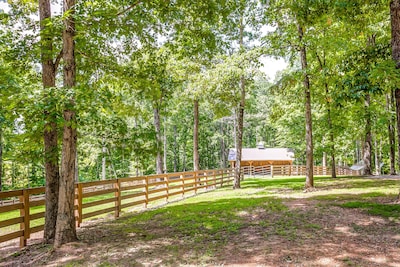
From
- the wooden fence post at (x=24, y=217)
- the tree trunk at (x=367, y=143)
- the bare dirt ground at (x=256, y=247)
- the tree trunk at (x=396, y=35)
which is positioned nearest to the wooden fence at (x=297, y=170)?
the tree trunk at (x=367, y=143)

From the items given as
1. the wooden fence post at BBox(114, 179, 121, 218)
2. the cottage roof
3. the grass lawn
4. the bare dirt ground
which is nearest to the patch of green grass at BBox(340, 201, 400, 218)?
the grass lawn

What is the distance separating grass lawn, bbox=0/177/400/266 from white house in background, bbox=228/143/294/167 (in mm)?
22879

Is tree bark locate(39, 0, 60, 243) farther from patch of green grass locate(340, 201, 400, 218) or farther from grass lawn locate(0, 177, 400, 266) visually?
patch of green grass locate(340, 201, 400, 218)

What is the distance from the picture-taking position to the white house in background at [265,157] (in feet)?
98.7

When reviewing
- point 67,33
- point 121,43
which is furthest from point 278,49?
point 67,33

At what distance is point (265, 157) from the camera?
3034cm

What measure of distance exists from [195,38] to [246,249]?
169 inches

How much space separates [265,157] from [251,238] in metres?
26.2

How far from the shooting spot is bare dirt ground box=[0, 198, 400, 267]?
3790mm

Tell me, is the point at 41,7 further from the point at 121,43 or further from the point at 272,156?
the point at 272,156

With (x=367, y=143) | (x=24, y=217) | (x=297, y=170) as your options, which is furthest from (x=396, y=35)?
(x=297, y=170)

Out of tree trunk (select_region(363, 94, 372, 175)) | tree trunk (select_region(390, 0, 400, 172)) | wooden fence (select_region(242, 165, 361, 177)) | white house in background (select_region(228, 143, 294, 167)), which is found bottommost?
wooden fence (select_region(242, 165, 361, 177))

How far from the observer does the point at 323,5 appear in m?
6.90

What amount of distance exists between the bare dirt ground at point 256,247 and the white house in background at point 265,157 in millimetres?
24114
